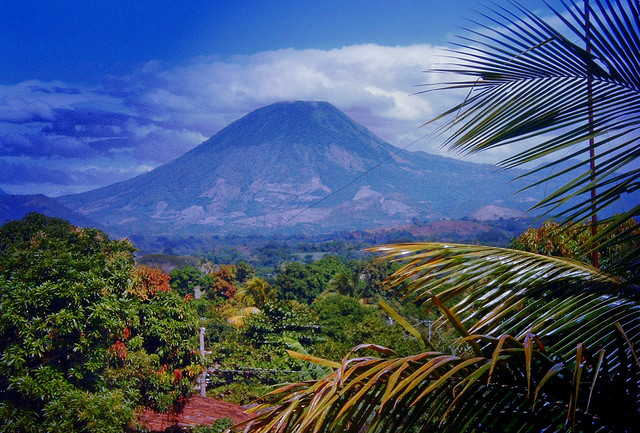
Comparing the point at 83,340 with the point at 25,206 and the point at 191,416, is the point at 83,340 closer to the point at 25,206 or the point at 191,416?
the point at 191,416

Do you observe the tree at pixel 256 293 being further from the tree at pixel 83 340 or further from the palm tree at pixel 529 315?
the palm tree at pixel 529 315

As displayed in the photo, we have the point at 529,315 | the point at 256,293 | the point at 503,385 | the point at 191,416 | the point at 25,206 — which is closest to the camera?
the point at 503,385

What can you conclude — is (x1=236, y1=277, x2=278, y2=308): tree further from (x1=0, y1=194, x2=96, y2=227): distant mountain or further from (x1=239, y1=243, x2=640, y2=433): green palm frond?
(x1=0, y1=194, x2=96, y2=227): distant mountain

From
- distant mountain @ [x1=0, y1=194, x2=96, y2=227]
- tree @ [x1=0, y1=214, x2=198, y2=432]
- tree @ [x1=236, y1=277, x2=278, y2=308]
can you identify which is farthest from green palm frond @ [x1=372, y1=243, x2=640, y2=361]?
Result: distant mountain @ [x1=0, y1=194, x2=96, y2=227]

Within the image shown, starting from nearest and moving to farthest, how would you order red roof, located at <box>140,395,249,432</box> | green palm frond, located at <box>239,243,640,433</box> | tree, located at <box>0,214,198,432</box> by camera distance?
green palm frond, located at <box>239,243,640,433</box>
tree, located at <box>0,214,198,432</box>
red roof, located at <box>140,395,249,432</box>

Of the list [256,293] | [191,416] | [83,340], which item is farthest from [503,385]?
[256,293]

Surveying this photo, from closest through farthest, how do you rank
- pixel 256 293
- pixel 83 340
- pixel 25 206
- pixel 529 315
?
pixel 529 315 < pixel 83 340 < pixel 256 293 < pixel 25 206

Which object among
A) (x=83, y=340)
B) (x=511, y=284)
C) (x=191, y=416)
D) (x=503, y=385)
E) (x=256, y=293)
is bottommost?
(x=191, y=416)
